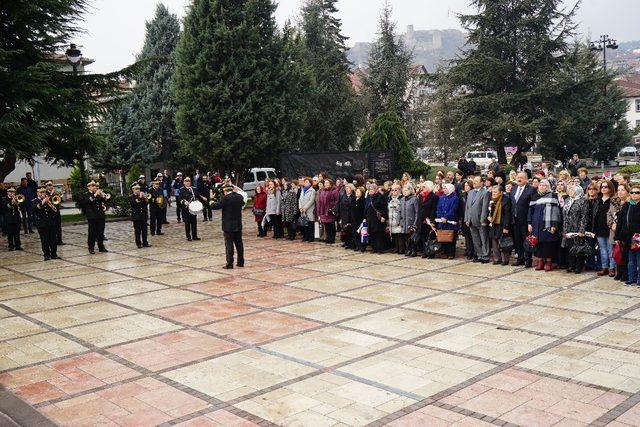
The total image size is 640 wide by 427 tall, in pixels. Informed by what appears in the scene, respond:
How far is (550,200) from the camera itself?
1287cm

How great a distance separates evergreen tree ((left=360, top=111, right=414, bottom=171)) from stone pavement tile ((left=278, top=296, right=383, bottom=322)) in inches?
830

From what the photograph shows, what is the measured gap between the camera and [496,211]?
13812 millimetres

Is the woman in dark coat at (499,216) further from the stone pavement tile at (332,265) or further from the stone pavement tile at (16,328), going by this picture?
the stone pavement tile at (16,328)

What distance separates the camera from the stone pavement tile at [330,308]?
32.8 ft

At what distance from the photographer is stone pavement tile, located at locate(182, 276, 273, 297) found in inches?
479

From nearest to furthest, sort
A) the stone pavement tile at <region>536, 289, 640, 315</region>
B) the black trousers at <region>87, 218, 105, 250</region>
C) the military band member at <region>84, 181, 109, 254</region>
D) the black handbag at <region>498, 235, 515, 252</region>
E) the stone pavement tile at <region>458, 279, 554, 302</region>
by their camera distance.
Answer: the stone pavement tile at <region>536, 289, 640, 315</region>, the stone pavement tile at <region>458, 279, 554, 302</region>, the black handbag at <region>498, 235, 515, 252</region>, the military band member at <region>84, 181, 109, 254</region>, the black trousers at <region>87, 218, 105, 250</region>

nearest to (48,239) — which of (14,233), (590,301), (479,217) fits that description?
(14,233)

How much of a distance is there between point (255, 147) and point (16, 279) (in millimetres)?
19704

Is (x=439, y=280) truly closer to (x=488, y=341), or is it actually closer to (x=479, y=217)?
(x=479, y=217)

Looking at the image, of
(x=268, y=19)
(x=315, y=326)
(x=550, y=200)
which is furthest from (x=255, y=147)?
(x=315, y=326)

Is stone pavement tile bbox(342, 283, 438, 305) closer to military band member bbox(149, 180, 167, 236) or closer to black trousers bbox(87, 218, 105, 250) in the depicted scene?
black trousers bbox(87, 218, 105, 250)

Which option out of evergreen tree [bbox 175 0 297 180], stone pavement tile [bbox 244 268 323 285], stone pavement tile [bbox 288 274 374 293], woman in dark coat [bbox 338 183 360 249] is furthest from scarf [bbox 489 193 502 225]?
evergreen tree [bbox 175 0 297 180]

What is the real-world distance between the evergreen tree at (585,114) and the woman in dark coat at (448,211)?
2524 cm

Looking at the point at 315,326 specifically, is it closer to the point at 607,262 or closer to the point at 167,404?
the point at 167,404
